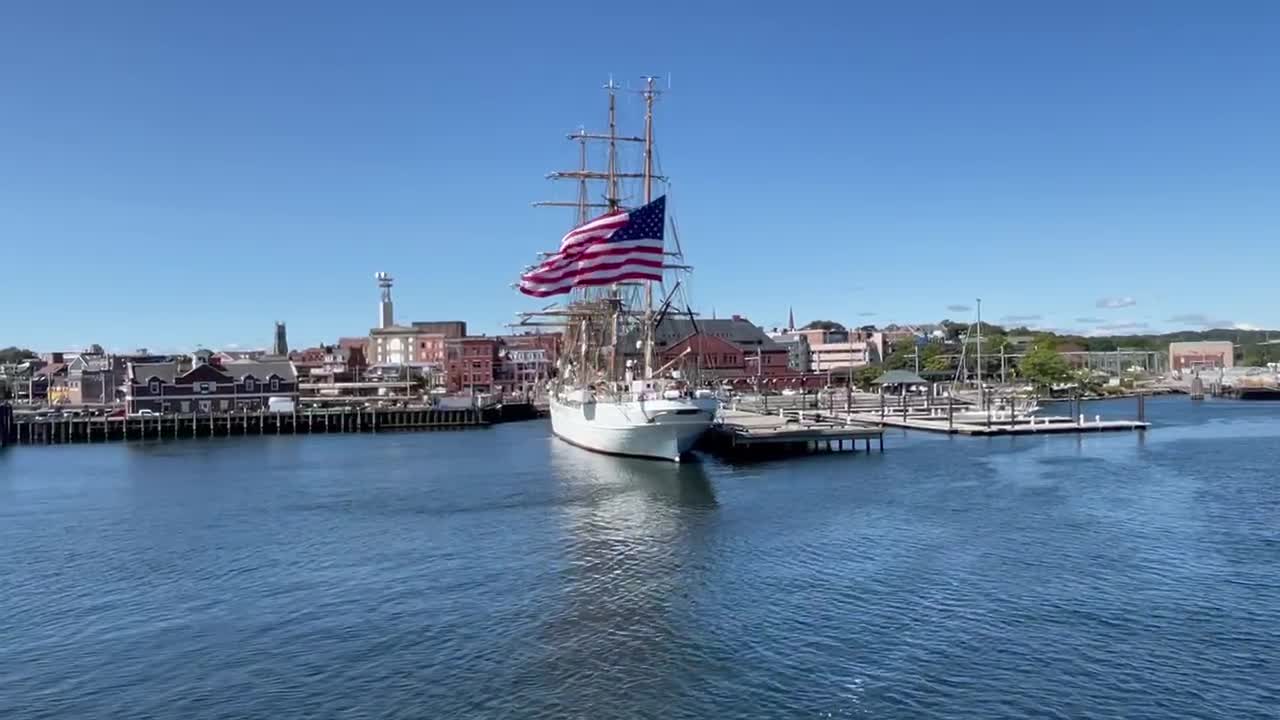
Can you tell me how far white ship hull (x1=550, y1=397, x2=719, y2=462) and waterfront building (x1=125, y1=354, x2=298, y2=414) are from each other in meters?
64.5

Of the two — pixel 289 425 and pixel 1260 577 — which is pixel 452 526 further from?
pixel 289 425

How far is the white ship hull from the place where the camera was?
5781 centimetres

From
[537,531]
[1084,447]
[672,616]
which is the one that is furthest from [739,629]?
[1084,447]

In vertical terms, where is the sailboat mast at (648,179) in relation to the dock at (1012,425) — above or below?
above

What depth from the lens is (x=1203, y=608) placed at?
25.6 meters

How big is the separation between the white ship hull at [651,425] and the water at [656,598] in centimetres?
578

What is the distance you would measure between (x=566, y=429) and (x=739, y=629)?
5432 cm

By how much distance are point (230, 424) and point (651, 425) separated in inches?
2501

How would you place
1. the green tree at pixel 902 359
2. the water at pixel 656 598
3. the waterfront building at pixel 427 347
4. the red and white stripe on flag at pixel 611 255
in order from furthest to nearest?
1. the green tree at pixel 902 359
2. the waterfront building at pixel 427 347
3. the red and white stripe on flag at pixel 611 255
4. the water at pixel 656 598

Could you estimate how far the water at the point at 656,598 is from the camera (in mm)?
20422

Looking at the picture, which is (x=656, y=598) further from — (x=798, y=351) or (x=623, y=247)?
(x=798, y=351)

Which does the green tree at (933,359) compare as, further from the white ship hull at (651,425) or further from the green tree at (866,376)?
the white ship hull at (651,425)

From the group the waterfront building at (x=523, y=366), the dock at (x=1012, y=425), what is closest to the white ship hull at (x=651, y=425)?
the dock at (x=1012, y=425)

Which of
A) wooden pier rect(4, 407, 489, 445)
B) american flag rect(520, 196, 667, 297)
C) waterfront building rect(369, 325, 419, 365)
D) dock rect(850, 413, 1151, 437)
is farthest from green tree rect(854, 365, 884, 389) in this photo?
american flag rect(520, 196, 667, 297)
